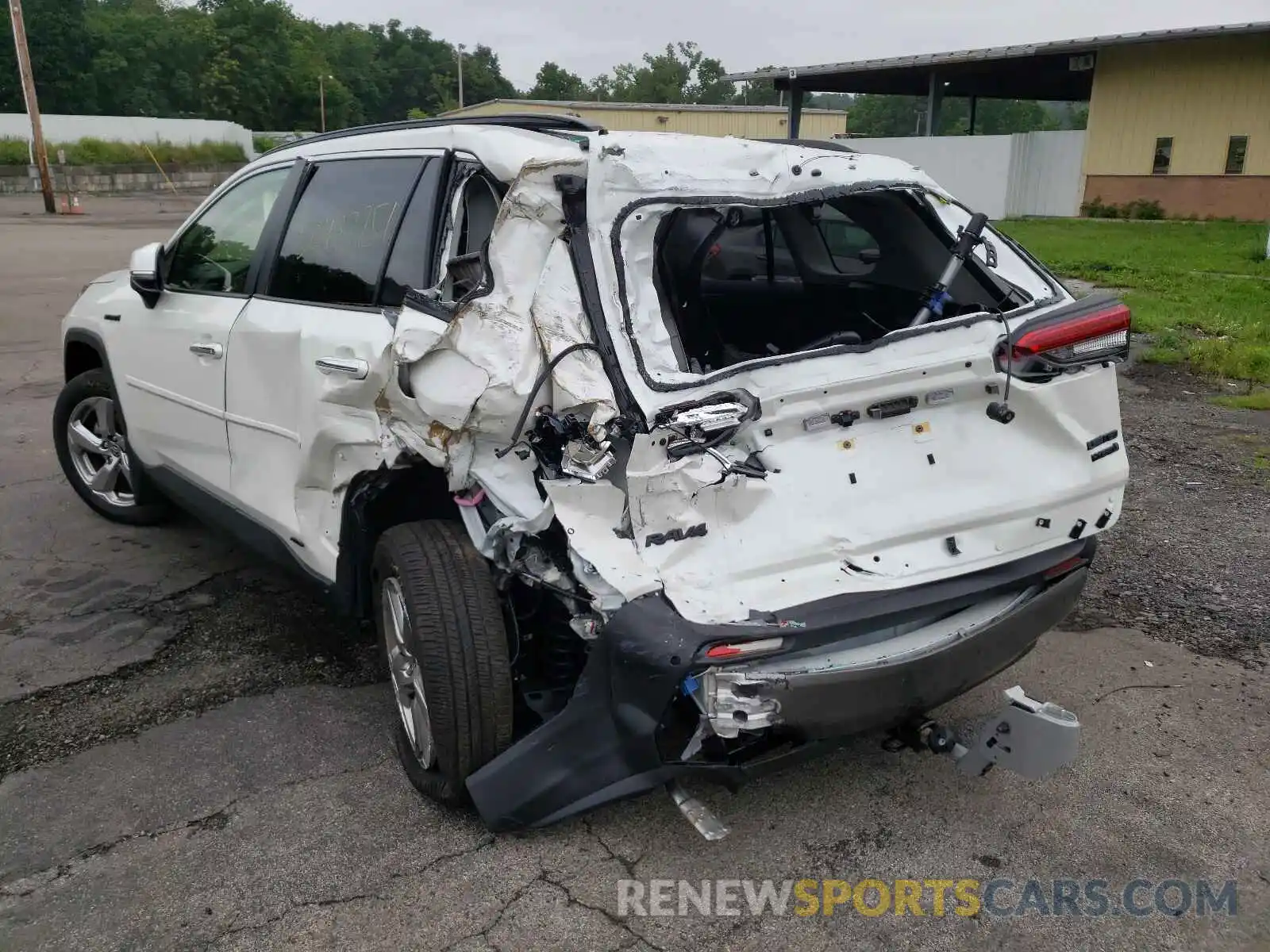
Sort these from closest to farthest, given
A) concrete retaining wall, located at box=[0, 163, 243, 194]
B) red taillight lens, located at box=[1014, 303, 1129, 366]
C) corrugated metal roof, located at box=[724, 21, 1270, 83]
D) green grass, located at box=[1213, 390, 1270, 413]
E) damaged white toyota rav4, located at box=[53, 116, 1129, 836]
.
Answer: damaged white toyota rav4, located at box=[53, 116, 1129, 836] < red taillight lens, located at box=[1014, 303, 1129, 366] < green grass, located at box=[1213, 390, 1270, 413] < corrugated metal roof, located at box=[724, 21, 1270, 83] < concrete retaining wall, located at box=[0, 163, 243, 194]

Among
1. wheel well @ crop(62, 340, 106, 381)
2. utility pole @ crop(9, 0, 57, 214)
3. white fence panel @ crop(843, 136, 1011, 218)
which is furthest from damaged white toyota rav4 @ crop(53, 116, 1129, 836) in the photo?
utility pole @ crop(9, 0, 57, 214)

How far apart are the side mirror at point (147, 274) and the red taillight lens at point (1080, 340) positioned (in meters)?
3.39

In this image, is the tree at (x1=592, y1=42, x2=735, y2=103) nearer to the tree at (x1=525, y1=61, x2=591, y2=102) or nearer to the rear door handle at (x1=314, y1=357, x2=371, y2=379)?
the tree at (x1=525, y1=61, x2=591, y2=102)

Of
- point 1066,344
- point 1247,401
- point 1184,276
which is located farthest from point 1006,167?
point 1066,344

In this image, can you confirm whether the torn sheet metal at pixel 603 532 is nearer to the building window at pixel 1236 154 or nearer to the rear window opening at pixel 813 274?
the rear window opening at pixel 813 274

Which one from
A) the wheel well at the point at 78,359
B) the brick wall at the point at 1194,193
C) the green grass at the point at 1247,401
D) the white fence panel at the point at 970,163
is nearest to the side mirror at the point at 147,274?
the wheel well at the point at 78,359

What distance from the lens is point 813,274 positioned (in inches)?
156

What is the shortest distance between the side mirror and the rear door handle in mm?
1508

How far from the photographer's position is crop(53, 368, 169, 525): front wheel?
518 cm

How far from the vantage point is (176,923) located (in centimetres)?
262

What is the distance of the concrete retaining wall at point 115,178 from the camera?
37.8 m

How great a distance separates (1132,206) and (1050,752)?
26.7 meters

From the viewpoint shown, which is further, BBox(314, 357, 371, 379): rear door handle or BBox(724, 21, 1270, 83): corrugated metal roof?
BBox(724, 21, 1270, 83): corrugated metal roof

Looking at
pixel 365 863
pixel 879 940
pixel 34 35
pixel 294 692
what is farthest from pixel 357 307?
pixel 34 35
